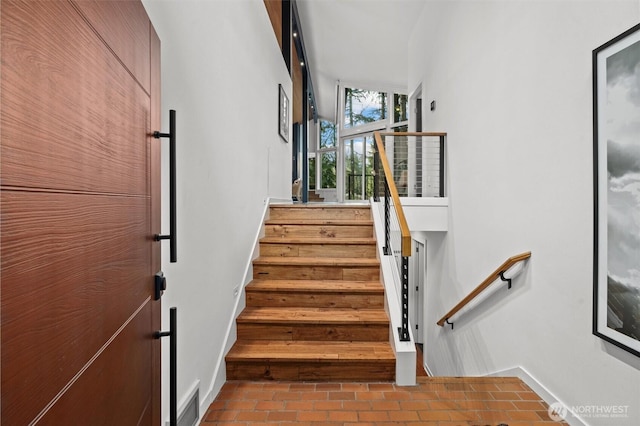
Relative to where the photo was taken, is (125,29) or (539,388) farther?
(539,388)

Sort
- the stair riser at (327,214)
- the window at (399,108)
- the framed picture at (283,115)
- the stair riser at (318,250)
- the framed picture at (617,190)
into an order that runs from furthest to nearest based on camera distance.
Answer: the window at (399,108) → the framed picture at (283,115) → the stair riser at (327,214) → the stair riser at (318,250) → the framed picture at (617,190)

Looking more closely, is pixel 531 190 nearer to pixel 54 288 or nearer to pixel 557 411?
pixel 557 411

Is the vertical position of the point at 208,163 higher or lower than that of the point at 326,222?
higher

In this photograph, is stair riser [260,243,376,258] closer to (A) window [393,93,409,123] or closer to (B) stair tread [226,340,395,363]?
(B) stair tread [226,340,395,363]

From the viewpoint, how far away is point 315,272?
11.2ft

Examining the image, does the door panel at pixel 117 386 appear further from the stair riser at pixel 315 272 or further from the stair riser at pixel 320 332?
the stair riser at pixel 315 272

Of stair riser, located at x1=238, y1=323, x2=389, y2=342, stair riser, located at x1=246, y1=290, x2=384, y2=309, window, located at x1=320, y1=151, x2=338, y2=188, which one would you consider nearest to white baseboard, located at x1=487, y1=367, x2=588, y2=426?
stair riser, located at x1=238, y1=323, x2=389, y2=342

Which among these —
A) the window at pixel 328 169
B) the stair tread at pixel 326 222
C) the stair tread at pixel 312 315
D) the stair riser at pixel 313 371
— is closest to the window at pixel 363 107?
the window at pixel 328 169

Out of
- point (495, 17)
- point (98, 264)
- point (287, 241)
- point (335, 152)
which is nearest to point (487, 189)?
point (495, 17)

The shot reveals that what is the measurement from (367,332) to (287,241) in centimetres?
135

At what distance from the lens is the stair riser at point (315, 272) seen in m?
3.36

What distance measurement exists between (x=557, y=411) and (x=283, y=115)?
4924mm

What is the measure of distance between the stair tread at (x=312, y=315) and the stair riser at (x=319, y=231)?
1112 millimetres

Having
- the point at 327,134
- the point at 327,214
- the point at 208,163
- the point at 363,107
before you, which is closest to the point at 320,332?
the point at 208,163
